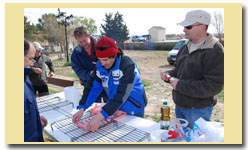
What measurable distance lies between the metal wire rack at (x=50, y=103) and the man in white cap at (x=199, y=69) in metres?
1.36

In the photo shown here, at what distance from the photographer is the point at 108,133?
1.53 m

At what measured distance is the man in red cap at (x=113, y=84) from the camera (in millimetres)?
1658

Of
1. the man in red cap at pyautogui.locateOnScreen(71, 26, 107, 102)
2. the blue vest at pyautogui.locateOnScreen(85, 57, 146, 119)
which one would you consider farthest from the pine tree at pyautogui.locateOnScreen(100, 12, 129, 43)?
the blue vest at pyautogui.locateOnScreen(85, 57, 146, 119)

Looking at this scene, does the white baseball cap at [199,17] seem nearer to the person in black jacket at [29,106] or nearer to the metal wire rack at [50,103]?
the person in black jacket at [29,106]

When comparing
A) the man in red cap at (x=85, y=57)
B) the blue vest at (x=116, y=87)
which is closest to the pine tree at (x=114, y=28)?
the man in red cap at (x=85, y=57)

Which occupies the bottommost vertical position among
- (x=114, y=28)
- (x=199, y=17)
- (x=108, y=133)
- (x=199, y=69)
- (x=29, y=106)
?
(x=108, y=133)

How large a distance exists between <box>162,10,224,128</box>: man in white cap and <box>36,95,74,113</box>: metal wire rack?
136 cm

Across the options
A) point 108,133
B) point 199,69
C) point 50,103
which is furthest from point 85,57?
point 199,69

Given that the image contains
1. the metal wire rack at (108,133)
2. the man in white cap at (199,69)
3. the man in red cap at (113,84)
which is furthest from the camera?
the man in red cap at (113,84)

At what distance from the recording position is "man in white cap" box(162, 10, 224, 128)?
5.10 feet

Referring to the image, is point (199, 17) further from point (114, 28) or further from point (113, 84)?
point (114, 28)

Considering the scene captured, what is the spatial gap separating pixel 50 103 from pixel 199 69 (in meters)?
1.86

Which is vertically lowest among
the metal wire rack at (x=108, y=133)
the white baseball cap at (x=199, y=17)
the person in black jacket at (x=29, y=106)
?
the metal wire rack at (x=108, y=133)

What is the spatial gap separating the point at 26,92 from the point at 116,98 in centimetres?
72
